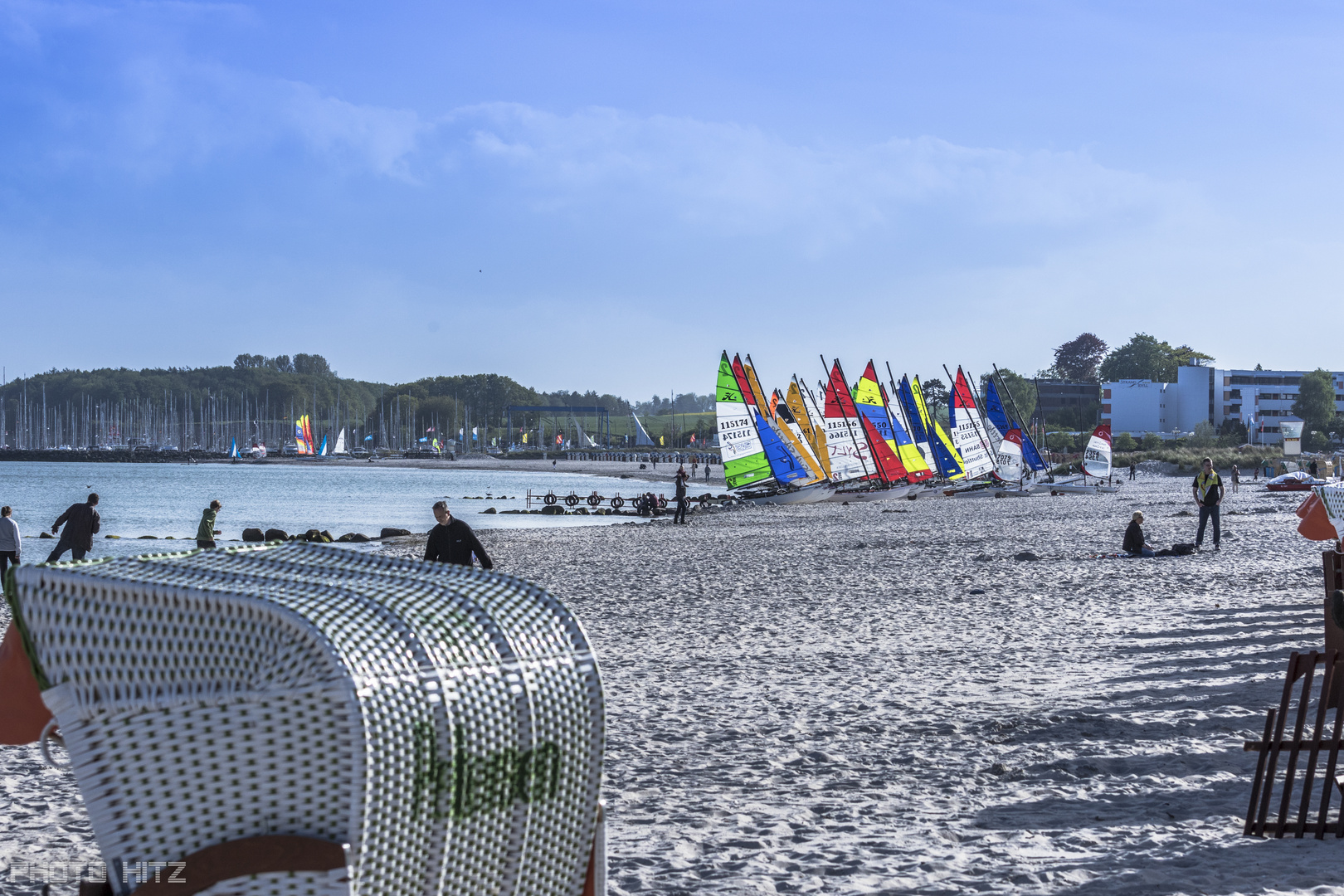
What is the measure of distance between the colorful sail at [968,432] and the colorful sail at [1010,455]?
2.05 ft

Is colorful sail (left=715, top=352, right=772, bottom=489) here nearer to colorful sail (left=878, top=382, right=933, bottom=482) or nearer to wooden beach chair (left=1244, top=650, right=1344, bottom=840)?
colorful sail (left=878, top=382, right=933, bottom=482)

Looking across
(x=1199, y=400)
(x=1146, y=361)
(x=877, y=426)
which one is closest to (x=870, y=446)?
(x=877, y=426)

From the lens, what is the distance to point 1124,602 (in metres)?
14.0

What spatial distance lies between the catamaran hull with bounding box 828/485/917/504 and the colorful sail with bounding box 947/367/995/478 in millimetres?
5970

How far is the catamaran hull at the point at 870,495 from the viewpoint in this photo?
46.7m

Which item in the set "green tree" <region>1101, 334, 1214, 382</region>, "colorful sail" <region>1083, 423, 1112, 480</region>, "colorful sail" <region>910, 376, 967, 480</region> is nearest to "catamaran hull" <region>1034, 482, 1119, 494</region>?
"colorful sail" <region>910, 376, 967, 480</region>

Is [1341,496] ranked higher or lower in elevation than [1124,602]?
higher

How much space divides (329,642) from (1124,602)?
13343 mm

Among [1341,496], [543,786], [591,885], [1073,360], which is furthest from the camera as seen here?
[1073,360]

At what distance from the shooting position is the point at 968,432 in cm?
5472

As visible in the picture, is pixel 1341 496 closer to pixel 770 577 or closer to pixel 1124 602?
pixel 1124 602

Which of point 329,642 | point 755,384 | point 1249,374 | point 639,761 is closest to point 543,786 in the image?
point 329,642

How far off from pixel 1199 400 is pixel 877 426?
9543 centimetres

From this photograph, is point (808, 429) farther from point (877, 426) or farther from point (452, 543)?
point (452, 543)
